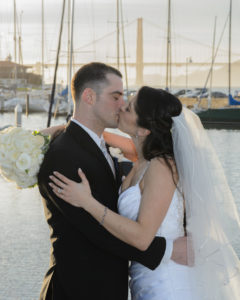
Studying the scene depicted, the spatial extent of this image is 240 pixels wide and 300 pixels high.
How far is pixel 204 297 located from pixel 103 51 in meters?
36.9

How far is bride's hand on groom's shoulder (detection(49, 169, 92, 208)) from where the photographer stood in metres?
2.15

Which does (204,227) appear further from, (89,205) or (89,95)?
(89,95)

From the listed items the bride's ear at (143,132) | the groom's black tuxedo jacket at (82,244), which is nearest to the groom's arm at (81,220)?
the groom's black tuxedo jacket at (82,244)

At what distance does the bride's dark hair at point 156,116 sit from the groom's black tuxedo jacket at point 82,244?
290mm

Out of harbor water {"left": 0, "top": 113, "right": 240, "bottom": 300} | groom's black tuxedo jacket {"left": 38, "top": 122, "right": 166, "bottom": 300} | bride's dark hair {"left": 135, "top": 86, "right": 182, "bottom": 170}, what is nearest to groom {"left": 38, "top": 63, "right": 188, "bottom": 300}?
groom's black tuxedo jacket {"left": 38, "top": 122, "right": 166, "bottom": 300}

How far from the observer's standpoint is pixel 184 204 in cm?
251

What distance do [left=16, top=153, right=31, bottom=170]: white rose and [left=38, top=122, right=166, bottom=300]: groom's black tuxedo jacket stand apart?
0.07 metres

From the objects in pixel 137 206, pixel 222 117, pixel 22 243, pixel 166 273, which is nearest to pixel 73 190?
pixel 137 206

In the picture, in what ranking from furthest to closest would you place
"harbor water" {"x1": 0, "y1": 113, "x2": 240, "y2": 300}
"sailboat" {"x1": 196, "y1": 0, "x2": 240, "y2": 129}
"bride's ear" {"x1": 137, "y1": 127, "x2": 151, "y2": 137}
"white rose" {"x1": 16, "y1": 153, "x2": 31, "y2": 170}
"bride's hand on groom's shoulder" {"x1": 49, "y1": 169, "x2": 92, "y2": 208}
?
1. "sailboat" {"x1": 196, "y1": 0, "x2": 240, "y2": 129}
2. "harbor water" {"x1": 0, "y1": 113, "x2": 240, "y2": 300}
3. "bride's ear" {"x1": 137, "y1": 127, "x2": 151, "y2": 137}
4. "white rose" {"x1": 16, "y1": 153, "x2": 31, "y2": 170}
5. "bride's hand on groom's shoulder" {"x1": 49, "y1": 169, "x2": 92, "y2": 208}

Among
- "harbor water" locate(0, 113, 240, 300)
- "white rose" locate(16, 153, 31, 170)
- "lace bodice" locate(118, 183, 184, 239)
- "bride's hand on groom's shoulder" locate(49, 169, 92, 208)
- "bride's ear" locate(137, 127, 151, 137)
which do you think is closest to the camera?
"bride's hand on groom's shoulder" locate(49, 169, 92, 208)

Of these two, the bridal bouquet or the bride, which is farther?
the bride

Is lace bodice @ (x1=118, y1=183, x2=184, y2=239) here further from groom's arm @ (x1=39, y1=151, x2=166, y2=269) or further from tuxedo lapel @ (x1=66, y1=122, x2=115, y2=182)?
groom's arm @ (x1=39, y1=151, x2=166, y2=269)

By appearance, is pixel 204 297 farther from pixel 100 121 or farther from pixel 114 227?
pixel 100 121

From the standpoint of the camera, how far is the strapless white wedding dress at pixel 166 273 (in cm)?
243
